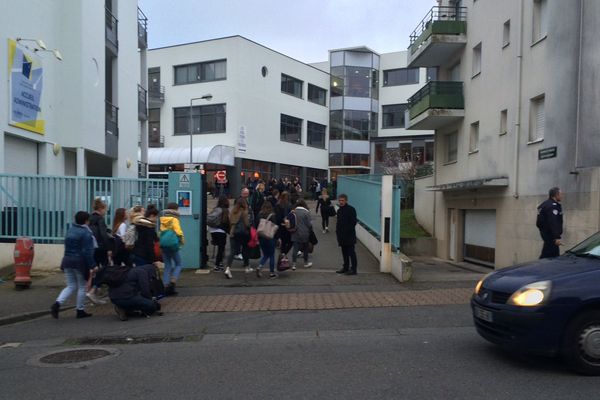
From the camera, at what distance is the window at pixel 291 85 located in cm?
4259

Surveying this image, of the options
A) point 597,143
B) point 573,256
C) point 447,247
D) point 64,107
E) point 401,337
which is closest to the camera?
point 573,256

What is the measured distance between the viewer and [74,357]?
19.1 feet

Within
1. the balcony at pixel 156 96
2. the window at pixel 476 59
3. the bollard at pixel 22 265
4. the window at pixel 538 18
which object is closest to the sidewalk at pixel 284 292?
the bollard at pixel 22 265

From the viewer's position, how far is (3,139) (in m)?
12.5

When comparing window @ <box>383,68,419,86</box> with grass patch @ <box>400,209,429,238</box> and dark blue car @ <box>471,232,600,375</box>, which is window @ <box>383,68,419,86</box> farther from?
dark blue car @ <box>471,232,600,375</box>

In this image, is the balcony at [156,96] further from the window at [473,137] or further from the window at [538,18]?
the window at [538,18]

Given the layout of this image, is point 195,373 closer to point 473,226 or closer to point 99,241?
point 99,241

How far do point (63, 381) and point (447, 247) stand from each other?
1666cm

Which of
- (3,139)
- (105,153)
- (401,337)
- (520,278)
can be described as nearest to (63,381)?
(401,337)

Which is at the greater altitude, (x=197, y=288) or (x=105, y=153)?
(x=105, y=153)

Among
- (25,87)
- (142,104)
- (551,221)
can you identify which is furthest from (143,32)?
(551,221)

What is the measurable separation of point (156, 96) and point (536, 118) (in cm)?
3272

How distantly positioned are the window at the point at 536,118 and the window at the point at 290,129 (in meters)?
29.8

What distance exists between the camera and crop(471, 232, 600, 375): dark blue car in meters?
4.74
